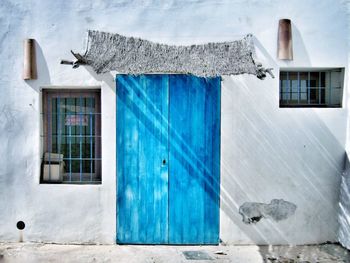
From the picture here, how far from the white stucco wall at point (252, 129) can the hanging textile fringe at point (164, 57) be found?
0.76ft

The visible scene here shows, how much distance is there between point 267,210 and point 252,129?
1234 millimetres

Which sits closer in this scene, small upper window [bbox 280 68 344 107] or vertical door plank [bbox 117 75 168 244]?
vertical door plank [bbox 117 75 168 244]

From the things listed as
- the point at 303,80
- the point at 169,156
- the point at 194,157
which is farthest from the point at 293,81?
the point at 169,156

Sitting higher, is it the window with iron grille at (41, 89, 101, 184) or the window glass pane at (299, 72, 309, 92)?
the window glass pane at (299, 72, 309, 92)

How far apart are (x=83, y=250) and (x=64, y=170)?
50.1 inches

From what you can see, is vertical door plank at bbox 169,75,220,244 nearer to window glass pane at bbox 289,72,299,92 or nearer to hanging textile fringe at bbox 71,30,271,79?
hanging textile fringe at bbox 71,30,271,79

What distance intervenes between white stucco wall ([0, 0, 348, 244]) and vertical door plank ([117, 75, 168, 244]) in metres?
0.16

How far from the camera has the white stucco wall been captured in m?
5.07

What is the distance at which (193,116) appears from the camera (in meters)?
5.05

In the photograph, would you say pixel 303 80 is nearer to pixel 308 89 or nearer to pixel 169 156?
pixel 308 89

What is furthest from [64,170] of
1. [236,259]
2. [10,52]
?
[236,259]

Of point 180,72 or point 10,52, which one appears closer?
point 180,72

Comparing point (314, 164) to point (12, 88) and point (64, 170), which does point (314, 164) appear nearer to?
point (64, 170)

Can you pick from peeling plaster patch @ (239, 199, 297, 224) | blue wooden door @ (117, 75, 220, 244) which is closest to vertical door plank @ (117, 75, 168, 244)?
blue wooden door @ (117, 75, 220, 244)
